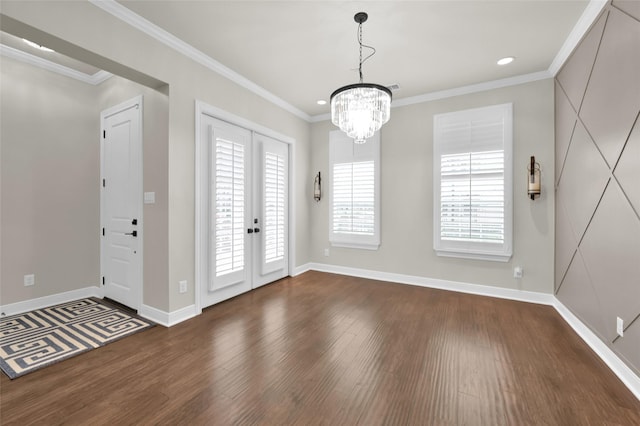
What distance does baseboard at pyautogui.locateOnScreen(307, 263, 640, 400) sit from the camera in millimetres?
1985

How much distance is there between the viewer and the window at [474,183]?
365 centimetres

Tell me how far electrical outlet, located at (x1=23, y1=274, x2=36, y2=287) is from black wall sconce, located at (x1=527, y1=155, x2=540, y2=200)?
633cm

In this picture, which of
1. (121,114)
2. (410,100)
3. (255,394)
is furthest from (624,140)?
(121,114)

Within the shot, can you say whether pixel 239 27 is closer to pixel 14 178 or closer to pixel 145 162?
pixel 145 162

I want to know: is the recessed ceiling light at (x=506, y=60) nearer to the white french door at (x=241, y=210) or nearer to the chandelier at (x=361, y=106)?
the chandelier at (x=361, y=106)

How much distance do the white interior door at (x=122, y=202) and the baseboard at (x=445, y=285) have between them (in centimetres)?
299

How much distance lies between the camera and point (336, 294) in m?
3.88

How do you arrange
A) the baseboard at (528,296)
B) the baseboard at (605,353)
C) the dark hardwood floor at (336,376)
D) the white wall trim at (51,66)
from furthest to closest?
the white wall trim at (51,66) < the baseboard at (528,296) < the baseboard at (605,353) < the dark hardwood floor at (336,376)

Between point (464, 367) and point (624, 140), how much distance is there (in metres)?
2.12

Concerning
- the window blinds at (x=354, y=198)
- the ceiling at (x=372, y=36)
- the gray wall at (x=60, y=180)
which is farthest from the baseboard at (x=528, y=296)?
the gray wall at (x=60, y=180)

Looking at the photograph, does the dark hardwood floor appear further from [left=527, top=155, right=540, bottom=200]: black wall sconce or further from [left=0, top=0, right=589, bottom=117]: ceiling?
[left=0, top=0, right=589, bottom=117]: ceiling

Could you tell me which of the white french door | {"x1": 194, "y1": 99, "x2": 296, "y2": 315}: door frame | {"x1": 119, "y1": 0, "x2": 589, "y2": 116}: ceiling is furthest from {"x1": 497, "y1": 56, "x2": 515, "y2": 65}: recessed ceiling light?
{"x1": 194, "y1": 99, "x2": 296, "y2": 315}: door frame

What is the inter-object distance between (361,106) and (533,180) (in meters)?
2.65

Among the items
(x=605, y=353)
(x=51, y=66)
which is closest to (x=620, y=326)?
(x=605, y=353)
